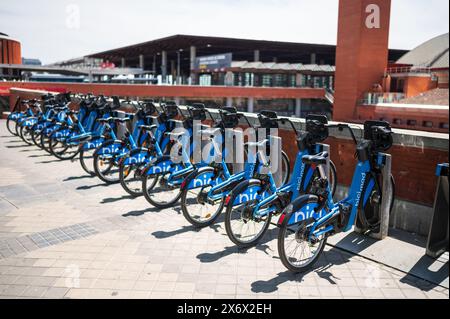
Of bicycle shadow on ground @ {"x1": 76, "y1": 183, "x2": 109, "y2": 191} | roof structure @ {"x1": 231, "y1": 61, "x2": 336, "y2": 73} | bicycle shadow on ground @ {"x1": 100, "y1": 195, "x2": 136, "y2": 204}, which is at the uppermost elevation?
roof structure @ {"x1": 231, "y1": 61, "x2": 336, "y2": 73}

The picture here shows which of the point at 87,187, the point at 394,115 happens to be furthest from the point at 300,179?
the point at 394,115

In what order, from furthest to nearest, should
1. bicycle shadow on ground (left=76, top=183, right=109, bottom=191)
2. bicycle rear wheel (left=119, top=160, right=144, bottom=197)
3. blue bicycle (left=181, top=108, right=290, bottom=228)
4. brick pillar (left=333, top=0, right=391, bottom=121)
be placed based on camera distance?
brick pillar (left=333, top=0, right=391, bottom=121), bicycle shadow on ground (left=76, top=183, right=109, bottom=191), bicycle rear wheel (left=119, top=160, right=144, bottom=197), blue bicycle (left=181, top=108, right=290, bottom=228)

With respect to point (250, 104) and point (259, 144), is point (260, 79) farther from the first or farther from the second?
point (259, 144)

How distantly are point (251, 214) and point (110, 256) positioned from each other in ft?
5.25

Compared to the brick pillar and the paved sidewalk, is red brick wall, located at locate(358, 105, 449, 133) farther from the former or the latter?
the paved sidewalk

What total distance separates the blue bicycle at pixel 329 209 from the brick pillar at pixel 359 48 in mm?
41858

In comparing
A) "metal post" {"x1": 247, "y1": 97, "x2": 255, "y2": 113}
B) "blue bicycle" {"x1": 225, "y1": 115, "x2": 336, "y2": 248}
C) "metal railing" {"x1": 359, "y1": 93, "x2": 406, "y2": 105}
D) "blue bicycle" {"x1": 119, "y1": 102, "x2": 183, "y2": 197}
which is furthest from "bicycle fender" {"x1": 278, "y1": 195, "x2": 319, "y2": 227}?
"metal post" {"x1": 247, "y1": 97, "x2": 255, "y2": 113}

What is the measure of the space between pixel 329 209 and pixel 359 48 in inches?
1678

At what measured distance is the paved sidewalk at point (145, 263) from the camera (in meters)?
3.73

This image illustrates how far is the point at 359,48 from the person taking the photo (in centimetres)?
4303

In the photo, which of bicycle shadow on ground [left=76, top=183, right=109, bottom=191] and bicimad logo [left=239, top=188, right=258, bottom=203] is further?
bicycle shadow on ground [left=76, top=183, right=109, bottom=191]

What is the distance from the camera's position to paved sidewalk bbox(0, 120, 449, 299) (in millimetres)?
3732

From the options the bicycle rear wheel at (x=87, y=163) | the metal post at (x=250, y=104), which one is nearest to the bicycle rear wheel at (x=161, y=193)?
the bicycle rear wheel at (x=87, y=163)

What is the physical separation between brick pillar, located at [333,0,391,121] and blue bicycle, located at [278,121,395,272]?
137ft
